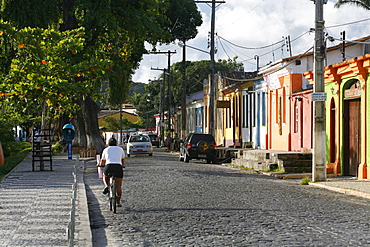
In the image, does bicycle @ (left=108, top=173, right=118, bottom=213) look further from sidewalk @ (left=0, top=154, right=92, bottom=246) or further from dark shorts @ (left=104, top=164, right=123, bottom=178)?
sidewalk @ (left=0, top=154, right=92, bottom=246)

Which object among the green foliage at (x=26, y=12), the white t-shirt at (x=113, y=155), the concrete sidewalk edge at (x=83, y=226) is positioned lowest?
the concrete sidewalk edge at (x=83, y=226)

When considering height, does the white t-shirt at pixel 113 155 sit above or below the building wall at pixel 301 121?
below

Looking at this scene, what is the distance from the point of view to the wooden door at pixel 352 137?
22641mm

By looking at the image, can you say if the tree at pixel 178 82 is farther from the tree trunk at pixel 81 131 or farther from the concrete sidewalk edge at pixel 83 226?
the concrete sidewalk edge at pixel 83 226

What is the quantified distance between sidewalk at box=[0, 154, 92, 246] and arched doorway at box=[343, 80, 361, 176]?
9662 mm

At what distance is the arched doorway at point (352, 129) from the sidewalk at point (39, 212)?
31.7 ft

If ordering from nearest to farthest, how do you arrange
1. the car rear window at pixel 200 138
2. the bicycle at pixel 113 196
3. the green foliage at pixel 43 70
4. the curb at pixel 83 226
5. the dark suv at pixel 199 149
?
the curb at pixel 83 226
the bicycle at pixel 113 196
the green foliage at pixel 43 70
the dark suv at pixel 199 149
the car rear window at pixel 200 138

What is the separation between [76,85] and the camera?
82.2 feet

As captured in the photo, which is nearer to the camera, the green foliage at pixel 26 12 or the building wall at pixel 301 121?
the building wall at pixel 301 121

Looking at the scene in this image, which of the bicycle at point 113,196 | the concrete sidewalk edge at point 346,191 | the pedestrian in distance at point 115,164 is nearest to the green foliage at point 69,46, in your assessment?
the concrete sidewalk edge at point 346,191

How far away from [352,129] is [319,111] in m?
3.10

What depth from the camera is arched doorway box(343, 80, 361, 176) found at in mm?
22562

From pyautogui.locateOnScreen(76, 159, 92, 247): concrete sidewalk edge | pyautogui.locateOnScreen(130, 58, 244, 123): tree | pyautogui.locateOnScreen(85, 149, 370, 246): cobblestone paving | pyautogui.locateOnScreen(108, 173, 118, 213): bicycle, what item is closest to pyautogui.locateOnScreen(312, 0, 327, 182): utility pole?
pyautogui.locateOnScreen(85, 149, 370, 246): cobblestone paving

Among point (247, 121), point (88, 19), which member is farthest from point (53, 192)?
point (247, 121)
